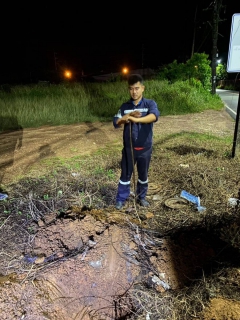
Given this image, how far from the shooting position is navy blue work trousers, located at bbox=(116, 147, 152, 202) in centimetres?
268

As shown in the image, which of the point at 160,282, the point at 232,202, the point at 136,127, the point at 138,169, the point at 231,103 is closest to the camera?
the point at 160,282

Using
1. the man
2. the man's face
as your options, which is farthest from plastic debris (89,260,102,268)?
the man's face

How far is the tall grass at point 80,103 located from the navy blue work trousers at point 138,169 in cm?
599

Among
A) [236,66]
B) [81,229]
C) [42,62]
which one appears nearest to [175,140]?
[236,66]

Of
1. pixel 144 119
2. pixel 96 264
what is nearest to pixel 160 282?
pixel 96 264

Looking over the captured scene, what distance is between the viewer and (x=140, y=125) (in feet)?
8.46

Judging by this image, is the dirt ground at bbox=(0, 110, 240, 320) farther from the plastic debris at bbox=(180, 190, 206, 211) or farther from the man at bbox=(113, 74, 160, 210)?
the man at bbox=(113, 74, 160, 210)

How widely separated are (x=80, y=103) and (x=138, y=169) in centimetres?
793

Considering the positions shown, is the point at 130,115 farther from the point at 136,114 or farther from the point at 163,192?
the point at 163,192

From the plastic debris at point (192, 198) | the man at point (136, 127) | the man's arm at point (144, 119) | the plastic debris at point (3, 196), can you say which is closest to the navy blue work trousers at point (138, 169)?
the man at point (136, 127)

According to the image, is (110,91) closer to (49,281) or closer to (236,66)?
(236,66)

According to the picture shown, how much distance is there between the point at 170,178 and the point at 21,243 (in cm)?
234

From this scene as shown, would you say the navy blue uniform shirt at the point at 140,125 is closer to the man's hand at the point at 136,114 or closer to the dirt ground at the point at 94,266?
the man's hand at the point at 136,114

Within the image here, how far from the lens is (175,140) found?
595 cm
